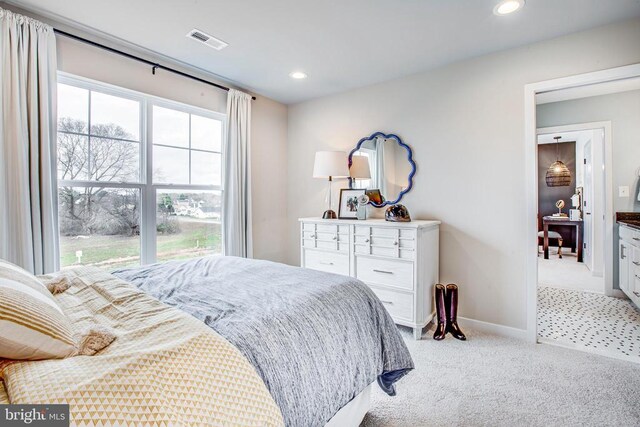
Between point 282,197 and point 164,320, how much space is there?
3222 millimetres

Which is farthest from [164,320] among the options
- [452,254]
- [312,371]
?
[452,254]

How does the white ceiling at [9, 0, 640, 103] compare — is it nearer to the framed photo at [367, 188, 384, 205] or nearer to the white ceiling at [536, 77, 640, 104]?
the framed photo at [367, 188, 384, 205]

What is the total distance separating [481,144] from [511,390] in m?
1.98

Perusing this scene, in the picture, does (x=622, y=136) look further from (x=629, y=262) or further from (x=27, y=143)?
(x=27, y=143)

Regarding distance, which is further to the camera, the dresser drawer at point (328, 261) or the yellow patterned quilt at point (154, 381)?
the dresser drawer at point (328, 261)

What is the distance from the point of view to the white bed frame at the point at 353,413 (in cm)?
136

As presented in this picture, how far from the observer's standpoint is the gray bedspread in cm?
107

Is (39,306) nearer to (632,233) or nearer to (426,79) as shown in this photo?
(426,79)

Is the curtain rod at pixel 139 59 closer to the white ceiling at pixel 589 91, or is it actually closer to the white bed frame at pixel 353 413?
the white bed frame at pixel 353 413

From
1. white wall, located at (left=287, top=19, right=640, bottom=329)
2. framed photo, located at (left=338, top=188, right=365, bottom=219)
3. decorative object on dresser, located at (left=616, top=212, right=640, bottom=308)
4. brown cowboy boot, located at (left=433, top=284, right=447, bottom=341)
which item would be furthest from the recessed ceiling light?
decorative object on dresser, located at (left=616, top=212, right=640, bottom=308)

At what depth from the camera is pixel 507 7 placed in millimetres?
2111

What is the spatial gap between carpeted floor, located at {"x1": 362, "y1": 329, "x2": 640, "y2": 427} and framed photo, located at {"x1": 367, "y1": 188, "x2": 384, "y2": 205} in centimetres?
151

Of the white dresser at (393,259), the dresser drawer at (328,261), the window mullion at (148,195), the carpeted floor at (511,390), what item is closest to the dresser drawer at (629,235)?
the carpeted floor at (511,390)

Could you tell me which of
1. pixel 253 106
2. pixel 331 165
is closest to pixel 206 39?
pixel 253 106
